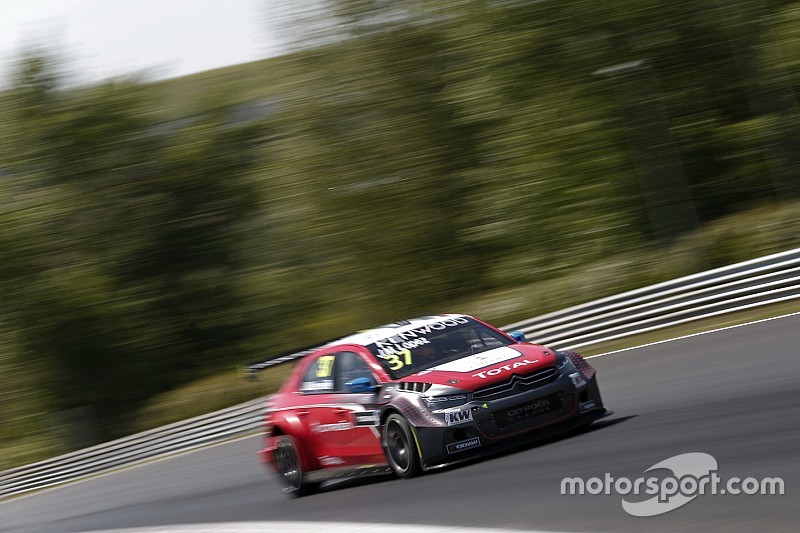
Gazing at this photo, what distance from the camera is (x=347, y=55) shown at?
105 feet

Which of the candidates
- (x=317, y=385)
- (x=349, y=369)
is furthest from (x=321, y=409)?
(x=349, y=369)

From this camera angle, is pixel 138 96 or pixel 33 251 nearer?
pixel 33 251

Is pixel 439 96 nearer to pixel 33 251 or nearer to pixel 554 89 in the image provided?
pixel 554 89

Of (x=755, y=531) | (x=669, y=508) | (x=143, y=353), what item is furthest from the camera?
(x=143, y=353)

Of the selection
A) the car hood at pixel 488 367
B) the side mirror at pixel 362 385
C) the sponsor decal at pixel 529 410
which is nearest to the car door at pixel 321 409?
the side mirror at pixel 362 385

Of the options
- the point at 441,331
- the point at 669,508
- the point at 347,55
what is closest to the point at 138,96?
the point at 347,55

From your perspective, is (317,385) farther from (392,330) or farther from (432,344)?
(432,344)

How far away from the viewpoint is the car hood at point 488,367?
9.25 m

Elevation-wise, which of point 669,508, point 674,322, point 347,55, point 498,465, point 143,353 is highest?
point 347,55

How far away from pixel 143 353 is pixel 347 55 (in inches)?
576

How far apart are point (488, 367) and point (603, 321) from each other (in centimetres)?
939

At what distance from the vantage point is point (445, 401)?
922 cm

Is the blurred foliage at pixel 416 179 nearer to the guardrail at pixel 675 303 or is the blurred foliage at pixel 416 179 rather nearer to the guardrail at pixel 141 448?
the guardrail at pixel 675 303

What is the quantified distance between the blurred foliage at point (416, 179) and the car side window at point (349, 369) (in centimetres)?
1076
